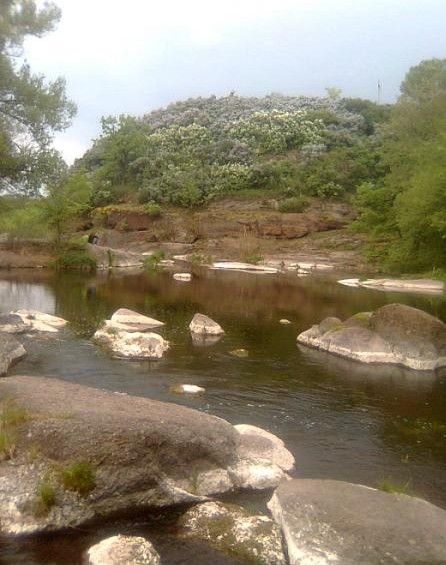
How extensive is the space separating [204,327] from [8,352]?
26.5 feet

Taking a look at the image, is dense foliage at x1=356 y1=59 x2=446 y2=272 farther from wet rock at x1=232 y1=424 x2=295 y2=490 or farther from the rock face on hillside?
wet rock at x1=232 y1=424 x2=295 y2=490

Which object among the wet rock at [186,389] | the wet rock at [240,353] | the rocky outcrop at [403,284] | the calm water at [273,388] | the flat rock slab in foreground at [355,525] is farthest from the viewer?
the rocky outcrop at [403,284]

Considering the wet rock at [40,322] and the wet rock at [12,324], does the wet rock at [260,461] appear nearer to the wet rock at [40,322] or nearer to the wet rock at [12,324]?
the wet rock at [12,324]

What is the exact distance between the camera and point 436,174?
34.8 meters

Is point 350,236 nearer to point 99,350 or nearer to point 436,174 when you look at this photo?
point 436,174

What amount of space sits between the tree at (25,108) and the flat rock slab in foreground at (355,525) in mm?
21838

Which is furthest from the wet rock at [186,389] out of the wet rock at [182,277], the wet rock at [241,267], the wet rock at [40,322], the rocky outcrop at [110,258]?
the wet rock at [241,267]

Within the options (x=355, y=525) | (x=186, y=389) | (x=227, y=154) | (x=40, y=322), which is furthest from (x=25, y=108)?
(x=227, y=154)

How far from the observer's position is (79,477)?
8.23 meters

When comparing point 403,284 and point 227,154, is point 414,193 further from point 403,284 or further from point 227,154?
point 227,154

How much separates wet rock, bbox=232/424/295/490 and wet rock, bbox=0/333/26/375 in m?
7.58

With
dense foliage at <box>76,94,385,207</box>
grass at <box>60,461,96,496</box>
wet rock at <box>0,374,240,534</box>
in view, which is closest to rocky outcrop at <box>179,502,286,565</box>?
wet rock at <box>0,374,240,534</box>

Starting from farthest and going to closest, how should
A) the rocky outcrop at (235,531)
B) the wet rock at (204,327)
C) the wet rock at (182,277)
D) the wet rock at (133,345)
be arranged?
the wet rock at (182,277)
the wet rock at (204,327)
the wet rock at (133,345)
the rocky outcrop at (235,531)

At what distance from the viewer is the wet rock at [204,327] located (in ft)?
75.2
